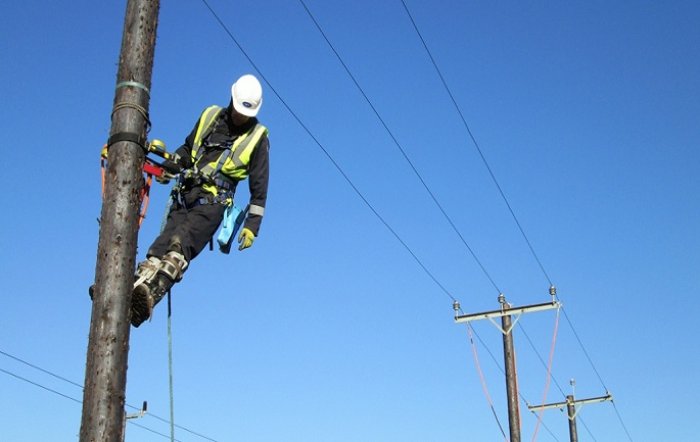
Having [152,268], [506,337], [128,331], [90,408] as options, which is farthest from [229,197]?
[506,337]

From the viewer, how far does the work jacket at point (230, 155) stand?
20.4 ft

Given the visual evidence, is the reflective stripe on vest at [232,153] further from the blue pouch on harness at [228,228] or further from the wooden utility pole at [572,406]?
the wooden utility pole at [572,406]

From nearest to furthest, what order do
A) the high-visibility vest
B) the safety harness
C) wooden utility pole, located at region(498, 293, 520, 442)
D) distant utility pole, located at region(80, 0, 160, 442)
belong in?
distant utility pole, located at region(80, 0, 160, 442), the safety harness, the high-visibility vest, wooden utility pole, located at region(498, 293, 520, 442)

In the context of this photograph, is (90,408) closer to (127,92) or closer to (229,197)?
(127,92)

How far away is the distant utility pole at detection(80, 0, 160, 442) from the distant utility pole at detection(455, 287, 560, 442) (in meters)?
13.6

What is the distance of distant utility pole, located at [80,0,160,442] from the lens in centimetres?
434

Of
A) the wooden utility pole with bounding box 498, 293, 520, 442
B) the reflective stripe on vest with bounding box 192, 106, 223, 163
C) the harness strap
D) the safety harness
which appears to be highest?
the wooden utility pole with bounding box 498, 293, 520, 442

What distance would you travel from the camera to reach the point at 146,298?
512cm

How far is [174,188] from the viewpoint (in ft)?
20.2

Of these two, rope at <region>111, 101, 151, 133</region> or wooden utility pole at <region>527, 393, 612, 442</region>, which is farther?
wooden utility pole at <region>527, 393, 612, 442</region>

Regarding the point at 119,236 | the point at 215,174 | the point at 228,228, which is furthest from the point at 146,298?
the point at 215,174

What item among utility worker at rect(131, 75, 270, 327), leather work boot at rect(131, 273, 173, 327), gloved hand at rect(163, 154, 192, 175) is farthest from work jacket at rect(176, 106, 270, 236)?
leather work boot at rect(131, 273, 173, 327)

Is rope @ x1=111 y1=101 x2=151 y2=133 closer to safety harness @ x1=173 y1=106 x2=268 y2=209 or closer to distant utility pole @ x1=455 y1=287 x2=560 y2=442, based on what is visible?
safety harness @ x1=173 y1=106 x2=268 y2=209

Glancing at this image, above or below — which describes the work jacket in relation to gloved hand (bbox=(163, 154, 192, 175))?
above
